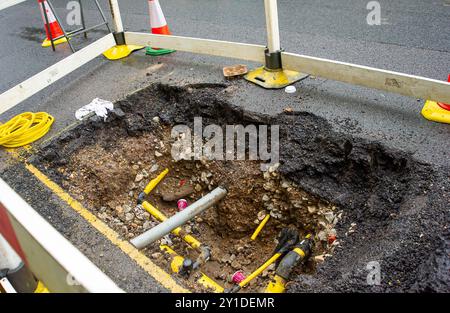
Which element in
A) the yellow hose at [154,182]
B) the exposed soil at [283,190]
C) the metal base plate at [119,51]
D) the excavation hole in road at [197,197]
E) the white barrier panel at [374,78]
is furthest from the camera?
the metal base plate at [119,51]

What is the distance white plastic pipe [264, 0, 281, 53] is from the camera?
165 inches

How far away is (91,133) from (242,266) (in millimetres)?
2097

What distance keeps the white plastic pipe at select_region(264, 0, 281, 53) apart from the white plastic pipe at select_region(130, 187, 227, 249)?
1713 mm

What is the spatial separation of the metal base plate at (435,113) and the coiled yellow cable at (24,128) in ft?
12.4

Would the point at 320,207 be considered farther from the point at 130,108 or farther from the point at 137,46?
the point at 137,46

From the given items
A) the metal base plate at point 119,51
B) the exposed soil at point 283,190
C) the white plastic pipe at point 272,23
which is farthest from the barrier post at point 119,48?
the white plastic pipe at point 272,23

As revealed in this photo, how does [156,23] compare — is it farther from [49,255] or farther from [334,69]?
[49,255]

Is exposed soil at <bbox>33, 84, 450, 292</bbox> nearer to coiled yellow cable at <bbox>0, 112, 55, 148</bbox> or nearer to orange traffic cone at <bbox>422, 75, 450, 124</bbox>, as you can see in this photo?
coiled yellow cable at <bbox>0, 112, 55, 148</bbox>

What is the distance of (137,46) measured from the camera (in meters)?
5.80

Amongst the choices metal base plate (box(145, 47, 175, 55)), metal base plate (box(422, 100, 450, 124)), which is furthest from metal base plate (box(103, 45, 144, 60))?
metal base plate (box(422, 100, 450, 124))

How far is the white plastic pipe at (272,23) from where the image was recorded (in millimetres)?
4188

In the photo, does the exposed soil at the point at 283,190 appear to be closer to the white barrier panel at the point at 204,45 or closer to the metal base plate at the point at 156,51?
the white barrier panel at the point at 204,45

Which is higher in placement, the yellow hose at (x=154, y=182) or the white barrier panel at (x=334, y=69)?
the white barrier panel at (x=334, y=69)
